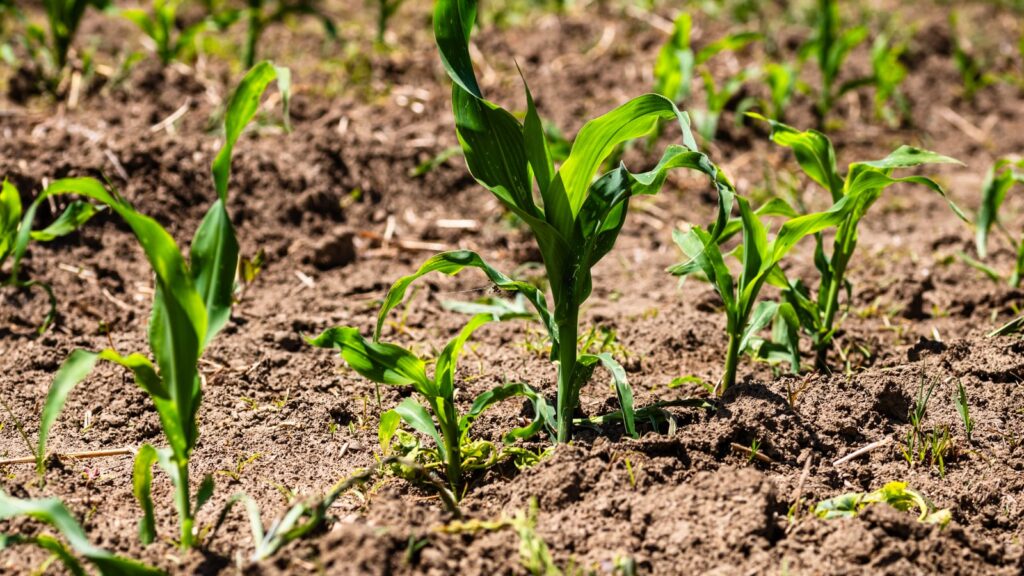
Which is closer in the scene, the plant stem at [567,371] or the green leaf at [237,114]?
the green leaf at [237,114]

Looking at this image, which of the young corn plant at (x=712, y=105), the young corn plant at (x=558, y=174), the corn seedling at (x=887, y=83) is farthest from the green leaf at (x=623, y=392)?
the corn seedling at (x=887, y=83)

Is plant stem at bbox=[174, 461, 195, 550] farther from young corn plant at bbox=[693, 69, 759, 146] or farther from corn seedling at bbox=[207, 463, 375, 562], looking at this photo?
young corn plant at bbox=[693, 69, 759, 146]

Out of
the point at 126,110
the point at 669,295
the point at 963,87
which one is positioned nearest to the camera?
the point at 669,295

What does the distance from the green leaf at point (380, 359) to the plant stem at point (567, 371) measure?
0.29 meters

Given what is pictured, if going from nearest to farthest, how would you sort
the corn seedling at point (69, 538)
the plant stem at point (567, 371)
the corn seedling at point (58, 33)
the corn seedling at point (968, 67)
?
the corn seedling at point (69, 538) → the plant stem at point (567, 371) → the corn seedling at point (58, 33) → the corn seedling at point (968, 67)

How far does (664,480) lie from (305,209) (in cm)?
189

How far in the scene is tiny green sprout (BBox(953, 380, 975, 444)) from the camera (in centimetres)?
247

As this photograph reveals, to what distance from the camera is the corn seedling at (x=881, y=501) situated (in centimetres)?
218

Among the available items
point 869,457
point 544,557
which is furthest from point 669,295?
point 544,557

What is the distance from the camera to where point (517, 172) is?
2.27 metres

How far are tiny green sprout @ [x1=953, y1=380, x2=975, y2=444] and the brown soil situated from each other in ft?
0.07

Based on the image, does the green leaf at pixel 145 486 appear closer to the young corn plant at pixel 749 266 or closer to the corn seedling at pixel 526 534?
the corn seedling at pixel 526 534

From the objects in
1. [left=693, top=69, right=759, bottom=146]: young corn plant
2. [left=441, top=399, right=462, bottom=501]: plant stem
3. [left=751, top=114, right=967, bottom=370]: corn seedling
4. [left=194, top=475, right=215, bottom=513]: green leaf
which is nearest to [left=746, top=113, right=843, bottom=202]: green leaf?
[left=751, top=114, right=967, bottom=370]: corn seedling

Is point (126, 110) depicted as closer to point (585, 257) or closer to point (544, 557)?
point (585, 257)
